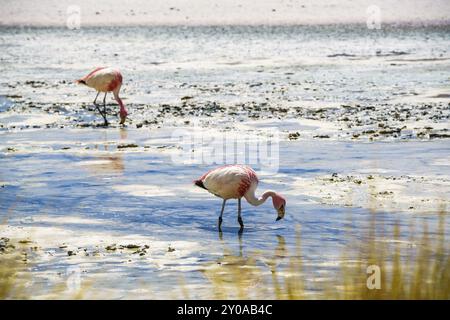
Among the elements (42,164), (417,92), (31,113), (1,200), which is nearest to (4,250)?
(1,200)

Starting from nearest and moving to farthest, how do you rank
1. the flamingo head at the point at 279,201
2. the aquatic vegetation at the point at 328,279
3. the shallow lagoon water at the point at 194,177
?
the aquatic vegetation at the point at 328,279 → the shallow lagoon water at the point at 194,177 → the flamingo head at the point at 279,201

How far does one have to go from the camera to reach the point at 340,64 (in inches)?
1869

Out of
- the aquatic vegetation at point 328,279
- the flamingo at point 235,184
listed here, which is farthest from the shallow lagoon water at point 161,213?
the flamingo at point 235,184

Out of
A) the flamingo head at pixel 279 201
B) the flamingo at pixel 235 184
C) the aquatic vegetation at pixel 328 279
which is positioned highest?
the flamingo at pixel 235 184

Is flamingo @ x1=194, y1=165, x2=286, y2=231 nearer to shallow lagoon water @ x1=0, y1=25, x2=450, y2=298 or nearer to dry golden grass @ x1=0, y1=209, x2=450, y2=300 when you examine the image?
shallow lagoon water @ x1=0, y1=25, x2=450, y2=298

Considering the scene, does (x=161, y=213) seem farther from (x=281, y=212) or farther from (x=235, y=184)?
(x=281, y=212)

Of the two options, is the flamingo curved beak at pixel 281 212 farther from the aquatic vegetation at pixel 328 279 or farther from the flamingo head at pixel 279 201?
the aquatic vegetation at pixel 328 279

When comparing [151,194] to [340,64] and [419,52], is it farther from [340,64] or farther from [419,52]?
[419,52]

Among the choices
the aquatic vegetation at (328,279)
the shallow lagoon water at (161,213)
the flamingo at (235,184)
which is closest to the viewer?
the aquatic vegetation at (328,279)

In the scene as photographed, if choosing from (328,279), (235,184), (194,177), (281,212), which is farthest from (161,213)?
(328,279)

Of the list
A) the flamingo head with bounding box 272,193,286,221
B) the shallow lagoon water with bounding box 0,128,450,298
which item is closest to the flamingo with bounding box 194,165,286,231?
the flamingo head with bounding box 272,193,286,221

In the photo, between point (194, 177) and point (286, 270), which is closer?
point (286, 270)

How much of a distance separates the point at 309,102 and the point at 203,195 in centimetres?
1422

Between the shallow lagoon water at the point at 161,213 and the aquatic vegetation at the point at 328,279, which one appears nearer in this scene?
the aquatic vegetation at the point at 328,279
